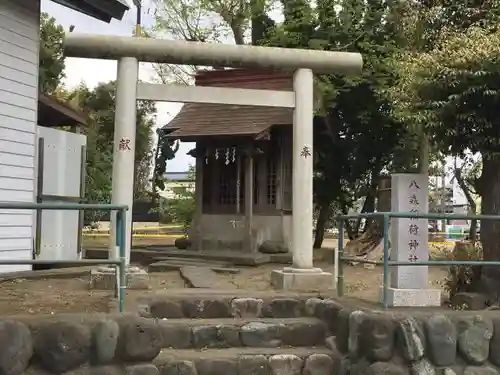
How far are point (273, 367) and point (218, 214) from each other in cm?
916

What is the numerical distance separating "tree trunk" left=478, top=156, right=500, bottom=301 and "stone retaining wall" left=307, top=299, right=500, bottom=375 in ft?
2.37

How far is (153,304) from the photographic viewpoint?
670cm

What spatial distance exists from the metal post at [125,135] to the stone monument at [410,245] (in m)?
3.61

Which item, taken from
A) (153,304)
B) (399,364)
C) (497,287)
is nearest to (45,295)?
(153,304)

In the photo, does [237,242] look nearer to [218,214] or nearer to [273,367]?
[218,214]

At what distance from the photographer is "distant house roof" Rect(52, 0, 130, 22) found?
917 centimetres

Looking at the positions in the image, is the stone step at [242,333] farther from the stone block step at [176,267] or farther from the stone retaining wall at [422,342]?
the stone block step at [176,267]

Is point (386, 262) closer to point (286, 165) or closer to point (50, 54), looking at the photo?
point (286, 165)

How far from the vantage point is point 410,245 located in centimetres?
651

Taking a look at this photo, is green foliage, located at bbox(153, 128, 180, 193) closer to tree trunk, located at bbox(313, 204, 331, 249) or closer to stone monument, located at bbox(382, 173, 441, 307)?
tree trunk, located at bbox(313, 204, 331, 249)

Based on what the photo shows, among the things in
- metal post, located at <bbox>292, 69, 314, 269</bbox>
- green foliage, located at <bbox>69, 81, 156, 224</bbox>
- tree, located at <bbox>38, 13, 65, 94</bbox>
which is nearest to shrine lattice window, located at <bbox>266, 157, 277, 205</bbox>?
metal post, located at <bbox>292, 69, 314, 269</bbox>

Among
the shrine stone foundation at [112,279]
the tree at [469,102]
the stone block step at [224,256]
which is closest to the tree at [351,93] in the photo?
the stone block step at [224,256]

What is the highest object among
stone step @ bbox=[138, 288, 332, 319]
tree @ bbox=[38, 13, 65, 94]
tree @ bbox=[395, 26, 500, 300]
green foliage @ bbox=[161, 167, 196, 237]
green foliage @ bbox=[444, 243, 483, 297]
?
tree @ bbox=[38, 13, 65, 94]

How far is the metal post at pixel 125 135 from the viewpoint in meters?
8.15
